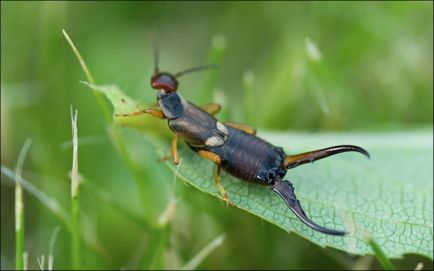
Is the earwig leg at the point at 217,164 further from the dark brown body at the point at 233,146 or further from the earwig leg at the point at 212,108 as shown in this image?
the earwig leg at the point at 212,108

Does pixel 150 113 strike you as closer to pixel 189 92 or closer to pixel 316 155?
pixel 316 155

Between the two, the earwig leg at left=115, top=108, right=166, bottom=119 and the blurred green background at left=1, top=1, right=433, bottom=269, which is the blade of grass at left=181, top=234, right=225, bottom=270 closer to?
the blurred green background at left=1, top=1, right=433, bottom=269

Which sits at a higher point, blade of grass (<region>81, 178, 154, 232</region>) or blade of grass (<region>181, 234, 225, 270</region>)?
blade of grass (<region>81, 178, 154, 232</region>)

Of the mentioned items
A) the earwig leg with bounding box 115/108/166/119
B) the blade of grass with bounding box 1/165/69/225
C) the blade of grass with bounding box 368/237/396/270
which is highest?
the earwig leg with bounding box 115/108/166/119

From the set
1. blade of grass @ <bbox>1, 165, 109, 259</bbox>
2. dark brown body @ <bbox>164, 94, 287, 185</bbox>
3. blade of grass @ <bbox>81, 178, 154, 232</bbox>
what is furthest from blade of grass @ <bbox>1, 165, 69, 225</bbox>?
dark brown body @ <bbox>164, 94, 287, 185</bbox>

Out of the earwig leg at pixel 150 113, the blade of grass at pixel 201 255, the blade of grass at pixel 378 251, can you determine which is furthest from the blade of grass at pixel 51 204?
the blade of grass at pixel 378 251

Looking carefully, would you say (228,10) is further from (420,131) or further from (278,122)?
(420,131)

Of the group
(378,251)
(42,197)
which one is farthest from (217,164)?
(42,197)
